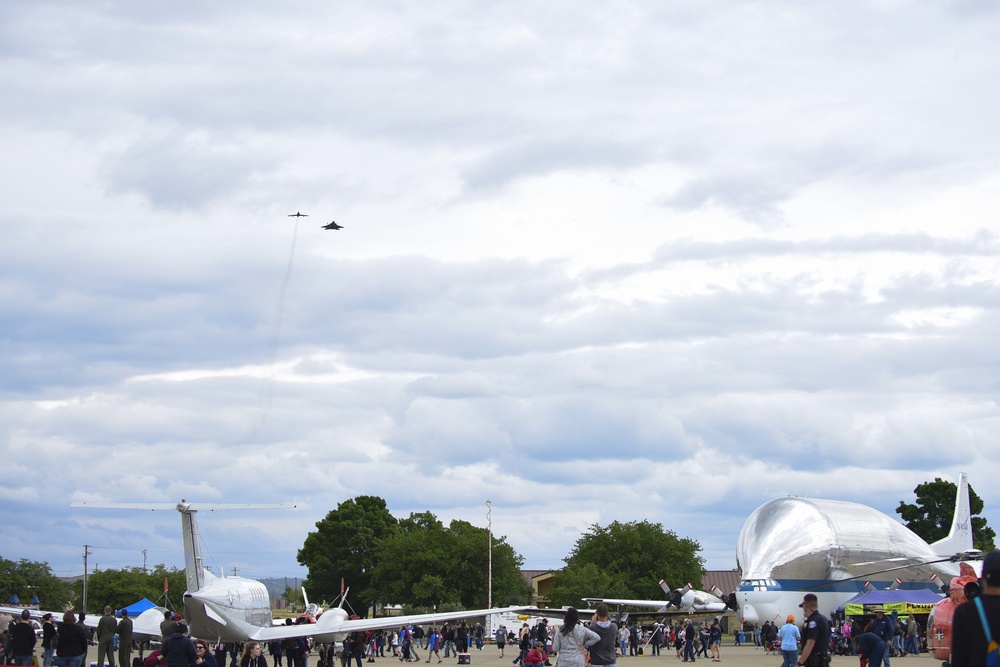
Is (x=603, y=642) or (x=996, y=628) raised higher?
(x=996, y=628)

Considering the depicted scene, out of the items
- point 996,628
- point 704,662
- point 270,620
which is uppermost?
point 996,628

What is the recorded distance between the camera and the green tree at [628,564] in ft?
277

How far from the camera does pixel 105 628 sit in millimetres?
22891

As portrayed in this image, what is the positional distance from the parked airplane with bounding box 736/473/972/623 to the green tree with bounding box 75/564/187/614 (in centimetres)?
9316

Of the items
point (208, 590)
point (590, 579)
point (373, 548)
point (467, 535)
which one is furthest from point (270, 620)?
point (373, 548)

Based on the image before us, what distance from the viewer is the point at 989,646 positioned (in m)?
5.68

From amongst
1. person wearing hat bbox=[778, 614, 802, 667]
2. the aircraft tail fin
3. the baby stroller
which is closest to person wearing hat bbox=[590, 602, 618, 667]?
person wearing hat bbox=[778, 614, 802, 667]

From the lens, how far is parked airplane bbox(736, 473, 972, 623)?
162 feet

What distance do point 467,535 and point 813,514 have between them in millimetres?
45174

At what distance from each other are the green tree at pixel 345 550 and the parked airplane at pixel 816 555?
51.6 m

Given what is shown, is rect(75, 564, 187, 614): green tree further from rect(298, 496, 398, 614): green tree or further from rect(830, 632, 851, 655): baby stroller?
rect(830, 632, 851, 655): baby stroller

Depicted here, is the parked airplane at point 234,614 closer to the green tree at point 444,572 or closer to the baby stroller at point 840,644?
the baby stroller at point 840,644

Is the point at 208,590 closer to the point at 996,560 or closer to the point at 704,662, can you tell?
the point at 704,662

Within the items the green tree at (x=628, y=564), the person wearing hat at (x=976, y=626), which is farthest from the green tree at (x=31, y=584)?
the person wearing hat at (x=976, y=626)
